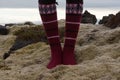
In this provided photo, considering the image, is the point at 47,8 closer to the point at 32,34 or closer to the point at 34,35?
the point at 34,35

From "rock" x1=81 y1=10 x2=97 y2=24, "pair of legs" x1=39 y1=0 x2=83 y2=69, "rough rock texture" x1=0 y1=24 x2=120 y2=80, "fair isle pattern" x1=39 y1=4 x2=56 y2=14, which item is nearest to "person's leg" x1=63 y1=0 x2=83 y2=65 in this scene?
"pair of legs" x1=39 y1=0 x2=83 y2=69

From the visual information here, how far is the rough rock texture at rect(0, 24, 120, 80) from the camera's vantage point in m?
8.48

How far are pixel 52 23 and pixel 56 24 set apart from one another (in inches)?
4.0

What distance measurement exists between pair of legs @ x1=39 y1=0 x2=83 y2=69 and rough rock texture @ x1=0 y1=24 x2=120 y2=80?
1.14 feet

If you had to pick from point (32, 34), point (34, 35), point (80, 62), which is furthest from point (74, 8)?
point (32, 34)

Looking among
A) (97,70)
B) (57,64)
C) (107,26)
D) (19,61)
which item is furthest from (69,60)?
(107,26)

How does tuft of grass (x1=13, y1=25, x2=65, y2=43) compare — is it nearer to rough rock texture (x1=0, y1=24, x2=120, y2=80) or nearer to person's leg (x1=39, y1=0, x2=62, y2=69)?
rough rock texture (x1=0, y1=24, x2=120, y2=80)

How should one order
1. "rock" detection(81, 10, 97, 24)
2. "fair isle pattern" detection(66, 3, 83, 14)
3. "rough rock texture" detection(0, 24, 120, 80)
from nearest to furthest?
"rough rock texture" detection(0, 24, 120, 80) < "fair isle pattern" detection(66, 3, 83, 14) < "rock" detection(81, 10, 97, 24)

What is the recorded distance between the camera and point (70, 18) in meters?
8.91

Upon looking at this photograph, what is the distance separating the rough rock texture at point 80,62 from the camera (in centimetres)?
848

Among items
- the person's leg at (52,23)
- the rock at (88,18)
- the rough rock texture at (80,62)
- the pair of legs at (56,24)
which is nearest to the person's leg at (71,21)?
the pair of legs at (56,24)

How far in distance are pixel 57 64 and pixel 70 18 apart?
40.8 inches

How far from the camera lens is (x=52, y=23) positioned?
29.4ft

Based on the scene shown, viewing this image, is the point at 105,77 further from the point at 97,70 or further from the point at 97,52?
Answer: the point at 97,52
